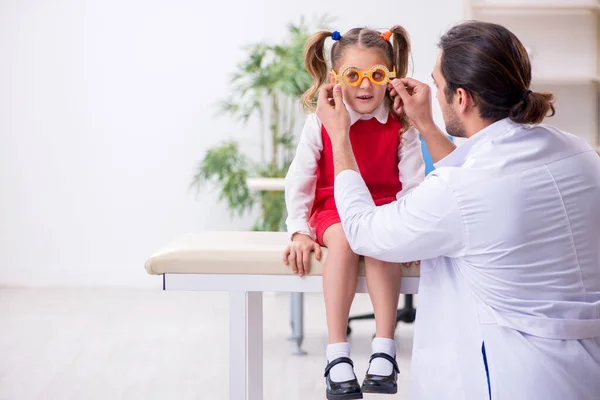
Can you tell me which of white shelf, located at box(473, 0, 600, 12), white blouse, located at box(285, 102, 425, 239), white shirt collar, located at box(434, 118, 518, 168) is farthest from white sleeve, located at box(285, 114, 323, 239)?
white shelf, located at box(473, 0, 600, 12)

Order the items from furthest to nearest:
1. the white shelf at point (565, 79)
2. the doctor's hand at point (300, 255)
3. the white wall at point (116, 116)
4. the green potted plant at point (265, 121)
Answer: the white wall at point (116, 116) < the white shelf at point (565, 79) < the green potted plant at point (265, 121) < the doctor's hand at point (300, 255)

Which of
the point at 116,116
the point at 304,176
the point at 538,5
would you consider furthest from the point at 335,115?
the point at 116,116

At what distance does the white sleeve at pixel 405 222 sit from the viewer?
1325 millimetres

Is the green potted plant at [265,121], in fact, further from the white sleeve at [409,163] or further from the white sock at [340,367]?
the white sock at [340,367]

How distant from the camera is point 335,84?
172 cm

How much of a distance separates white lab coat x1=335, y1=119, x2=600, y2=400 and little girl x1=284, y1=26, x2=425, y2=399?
9.5 inches

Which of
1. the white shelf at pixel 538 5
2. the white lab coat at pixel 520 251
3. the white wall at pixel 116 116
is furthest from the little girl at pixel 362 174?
the white wall at pixel 116 116

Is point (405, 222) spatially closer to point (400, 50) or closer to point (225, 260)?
point (225, 260)

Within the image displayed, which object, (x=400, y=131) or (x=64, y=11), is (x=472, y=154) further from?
(x=64, y=11)

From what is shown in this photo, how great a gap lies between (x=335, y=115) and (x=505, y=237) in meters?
0.50

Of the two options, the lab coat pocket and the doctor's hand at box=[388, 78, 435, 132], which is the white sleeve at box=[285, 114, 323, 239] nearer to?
the doctor's hand at box=[388, 78, 435, 132]

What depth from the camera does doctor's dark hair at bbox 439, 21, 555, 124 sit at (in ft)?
4.45

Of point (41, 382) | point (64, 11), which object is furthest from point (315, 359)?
point (64, 11)

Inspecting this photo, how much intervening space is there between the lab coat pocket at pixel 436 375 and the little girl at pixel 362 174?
0.12 meters
